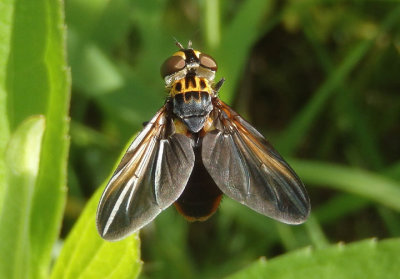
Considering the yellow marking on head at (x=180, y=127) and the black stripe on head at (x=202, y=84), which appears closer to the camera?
the yellow marking on head at (x=180, y=127)

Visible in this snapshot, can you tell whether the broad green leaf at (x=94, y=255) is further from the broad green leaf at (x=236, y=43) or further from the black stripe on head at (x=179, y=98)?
the broad green leaf at (x=236, y=43)

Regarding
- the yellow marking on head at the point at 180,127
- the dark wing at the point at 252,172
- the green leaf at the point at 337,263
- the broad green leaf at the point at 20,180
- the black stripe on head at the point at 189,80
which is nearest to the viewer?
the broad green leaf at the point at 20,180

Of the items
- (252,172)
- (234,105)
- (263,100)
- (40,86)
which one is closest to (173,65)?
(252,172)

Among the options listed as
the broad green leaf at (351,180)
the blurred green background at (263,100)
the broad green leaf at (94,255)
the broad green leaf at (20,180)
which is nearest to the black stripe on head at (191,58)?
the blurred green background at (263,100)

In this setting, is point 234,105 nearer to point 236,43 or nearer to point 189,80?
point 236,43

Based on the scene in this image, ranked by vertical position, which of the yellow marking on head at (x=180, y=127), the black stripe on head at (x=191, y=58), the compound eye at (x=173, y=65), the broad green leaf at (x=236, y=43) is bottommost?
the yellow marking on head at (x=180, y=127)
